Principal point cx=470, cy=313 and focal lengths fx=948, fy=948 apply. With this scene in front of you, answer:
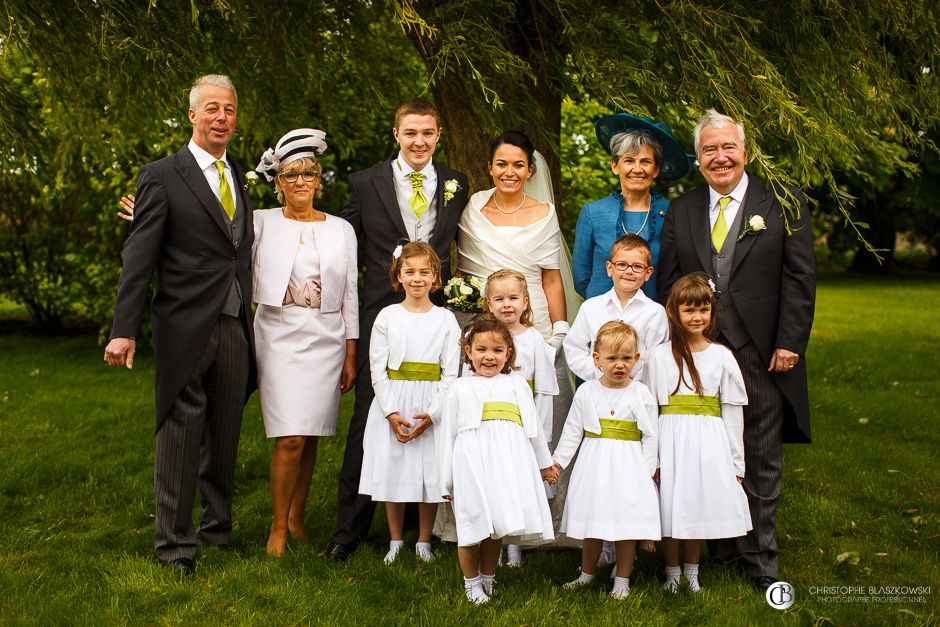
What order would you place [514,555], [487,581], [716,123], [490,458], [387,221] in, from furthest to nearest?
[387,221], [514,555], [716,123], [487,581], [490,458]

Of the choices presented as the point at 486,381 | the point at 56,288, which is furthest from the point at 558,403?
the point at 56,288

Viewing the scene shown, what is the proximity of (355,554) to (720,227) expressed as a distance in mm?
2502

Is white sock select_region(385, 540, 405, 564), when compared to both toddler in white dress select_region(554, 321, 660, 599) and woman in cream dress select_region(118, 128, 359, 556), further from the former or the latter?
toddler in white dress select_region(554, 321, 660, 599)

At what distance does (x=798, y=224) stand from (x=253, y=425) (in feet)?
18.0

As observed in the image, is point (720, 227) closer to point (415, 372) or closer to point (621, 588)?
point (415, 372)

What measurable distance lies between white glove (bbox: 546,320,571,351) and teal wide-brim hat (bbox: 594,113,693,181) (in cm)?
100

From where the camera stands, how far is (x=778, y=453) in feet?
15.2

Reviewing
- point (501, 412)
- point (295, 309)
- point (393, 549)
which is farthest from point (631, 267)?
point (393, 549)

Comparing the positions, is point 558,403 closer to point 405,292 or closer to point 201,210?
point 405,292

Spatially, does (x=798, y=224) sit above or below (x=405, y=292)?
above

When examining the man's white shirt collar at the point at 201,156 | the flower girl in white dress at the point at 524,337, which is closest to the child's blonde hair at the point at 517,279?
the flower girl in white dress at the point at 524,337

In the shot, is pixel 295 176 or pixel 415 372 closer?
A: pixel 415 372

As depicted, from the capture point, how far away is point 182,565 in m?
4.58

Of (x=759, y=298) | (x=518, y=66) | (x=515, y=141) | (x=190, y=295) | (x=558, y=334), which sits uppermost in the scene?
(x=518, y=66)
